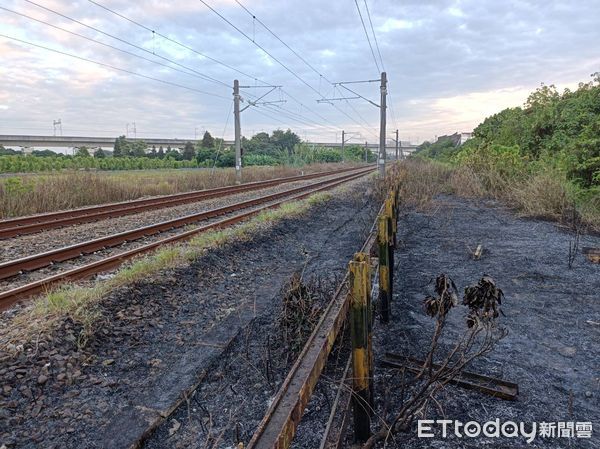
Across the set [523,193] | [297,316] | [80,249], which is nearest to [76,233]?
[80,249]

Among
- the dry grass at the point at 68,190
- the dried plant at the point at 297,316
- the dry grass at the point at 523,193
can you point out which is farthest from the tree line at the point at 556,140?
the dry grass at the point at 68,190

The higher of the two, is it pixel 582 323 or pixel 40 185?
pixel 40 185

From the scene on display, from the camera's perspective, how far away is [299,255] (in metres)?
8.75

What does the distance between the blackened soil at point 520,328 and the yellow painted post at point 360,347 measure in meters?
0.18

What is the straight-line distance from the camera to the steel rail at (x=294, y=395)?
177 cm

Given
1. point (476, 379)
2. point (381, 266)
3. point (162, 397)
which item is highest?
point (381, 266)

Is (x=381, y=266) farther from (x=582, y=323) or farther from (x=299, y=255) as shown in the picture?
(x=299, y=255)

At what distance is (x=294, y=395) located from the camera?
2057 mm

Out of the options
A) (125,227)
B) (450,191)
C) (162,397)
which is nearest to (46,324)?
(162,397)

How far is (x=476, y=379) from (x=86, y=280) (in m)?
5.34

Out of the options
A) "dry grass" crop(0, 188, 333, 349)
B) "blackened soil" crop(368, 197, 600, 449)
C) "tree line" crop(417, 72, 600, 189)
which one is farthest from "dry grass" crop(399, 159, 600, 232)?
"dry grass" crop(0, 188, 333, 349)

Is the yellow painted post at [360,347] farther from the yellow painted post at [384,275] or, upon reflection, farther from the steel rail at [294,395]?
the yellow painted post at [384,275]

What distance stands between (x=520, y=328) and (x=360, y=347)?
292 cm

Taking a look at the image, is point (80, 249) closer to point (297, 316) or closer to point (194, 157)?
point (297, 316)
